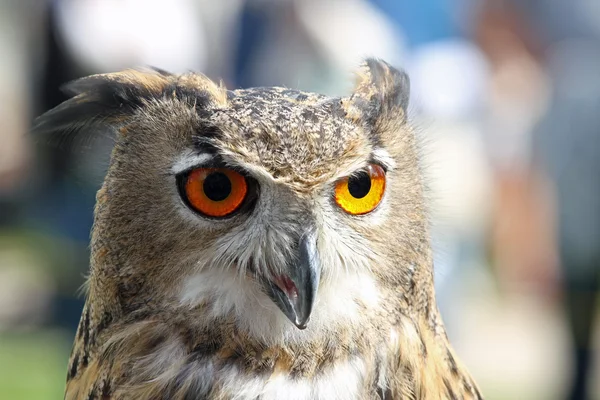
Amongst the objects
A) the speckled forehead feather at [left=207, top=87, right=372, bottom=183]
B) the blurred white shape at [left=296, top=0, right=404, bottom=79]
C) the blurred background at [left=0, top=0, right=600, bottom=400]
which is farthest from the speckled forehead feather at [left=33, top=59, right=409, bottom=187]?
the blurred white shape at [left=296, top=0, right=404, bottom=79]

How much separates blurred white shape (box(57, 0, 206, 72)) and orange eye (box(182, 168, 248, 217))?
2.89 m

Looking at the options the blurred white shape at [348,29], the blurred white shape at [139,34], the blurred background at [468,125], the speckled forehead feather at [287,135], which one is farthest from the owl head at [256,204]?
the blurred white shape at [139,34]

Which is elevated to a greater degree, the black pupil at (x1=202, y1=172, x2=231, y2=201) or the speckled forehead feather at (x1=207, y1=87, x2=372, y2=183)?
the speckled forehead feather at (x1=207, y1=87, x2=372, y2=183)

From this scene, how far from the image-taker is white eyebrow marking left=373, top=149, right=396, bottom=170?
1721mm

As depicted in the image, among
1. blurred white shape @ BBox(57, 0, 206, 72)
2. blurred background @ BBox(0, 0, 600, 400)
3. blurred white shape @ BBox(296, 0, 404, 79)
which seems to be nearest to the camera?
blurred white shape @ BBox(296, 0, 404, 79)

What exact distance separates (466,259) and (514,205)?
1.10 metres

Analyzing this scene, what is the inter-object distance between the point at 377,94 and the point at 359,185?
0.24 metres

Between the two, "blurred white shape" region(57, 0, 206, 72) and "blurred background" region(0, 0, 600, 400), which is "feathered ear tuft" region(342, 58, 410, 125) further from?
"blurred white shape" region(57, 0, 206, 72)

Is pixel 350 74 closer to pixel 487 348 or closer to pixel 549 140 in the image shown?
pixel 549 140

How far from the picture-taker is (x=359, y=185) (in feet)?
5.53

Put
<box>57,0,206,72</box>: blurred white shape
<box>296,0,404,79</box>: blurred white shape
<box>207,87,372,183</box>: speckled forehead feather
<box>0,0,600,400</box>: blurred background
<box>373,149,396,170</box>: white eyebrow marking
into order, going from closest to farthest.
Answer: <box>207,87,372,183</box>: speckled forehead feather → <box>373,149,396,170</box>: white eyebrow marking → <box>296,0,404,79</box>: blurred white shape → <box>0,0,600,400</box>: blurred background → <box>57,0,206,72</box>: blurred white shape

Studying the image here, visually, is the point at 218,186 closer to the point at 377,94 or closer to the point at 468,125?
the point at 377,94

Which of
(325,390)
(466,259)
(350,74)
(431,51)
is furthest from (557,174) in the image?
(325,390)

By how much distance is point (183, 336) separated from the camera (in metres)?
1.73
